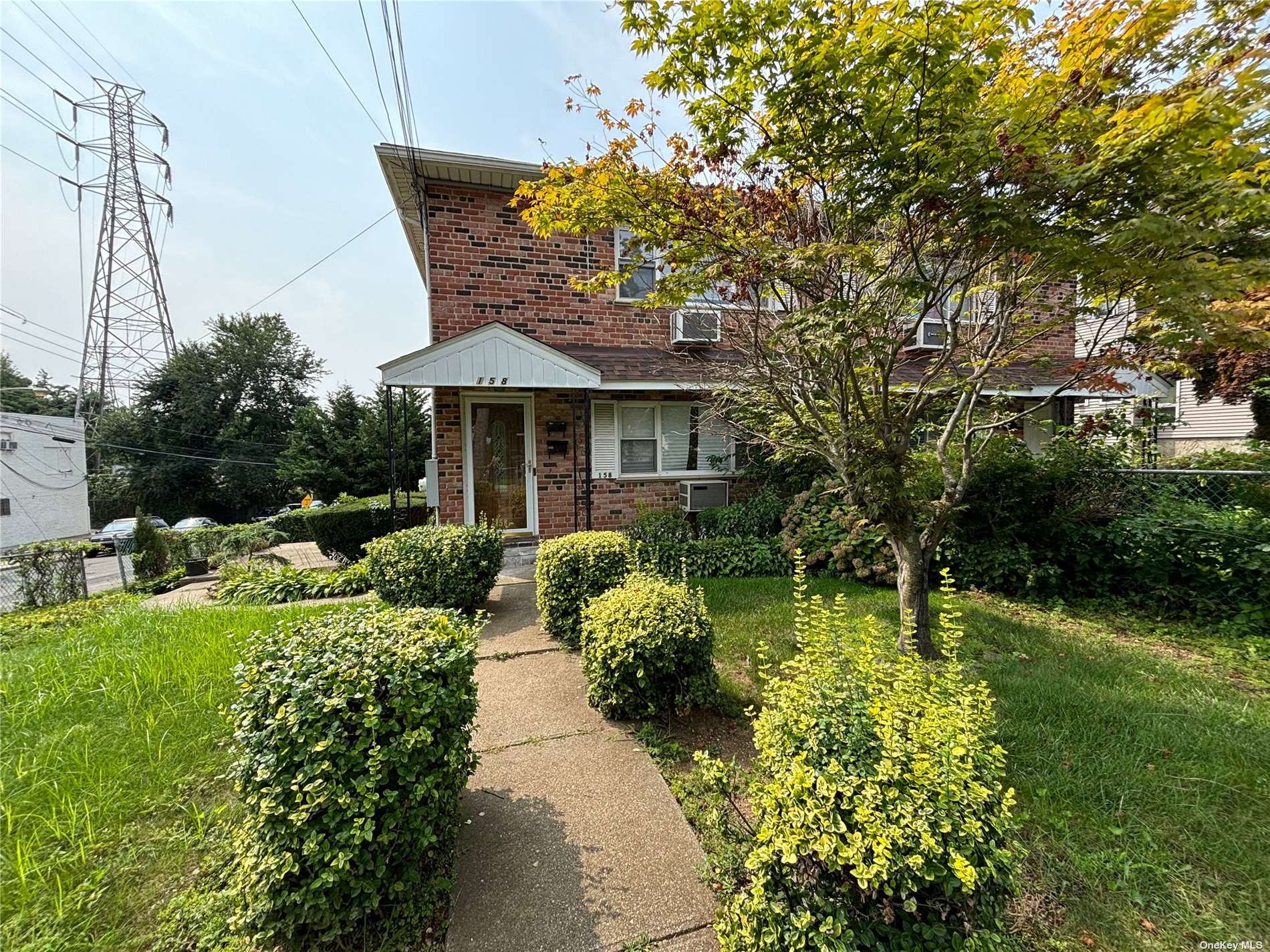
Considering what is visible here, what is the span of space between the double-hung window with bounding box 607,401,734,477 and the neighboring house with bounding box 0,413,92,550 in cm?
2287

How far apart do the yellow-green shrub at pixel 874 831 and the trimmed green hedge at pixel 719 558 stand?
4568 mm

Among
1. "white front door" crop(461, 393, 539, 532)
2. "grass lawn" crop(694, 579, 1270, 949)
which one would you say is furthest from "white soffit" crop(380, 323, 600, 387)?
"grass lawn" crop(694, 579, 1270, 949)

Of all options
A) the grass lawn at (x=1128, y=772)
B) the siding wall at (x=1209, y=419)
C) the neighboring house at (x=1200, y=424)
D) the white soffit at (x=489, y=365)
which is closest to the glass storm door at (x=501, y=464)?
the white soffit at (x=489, y=365)

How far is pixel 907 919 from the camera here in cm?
137

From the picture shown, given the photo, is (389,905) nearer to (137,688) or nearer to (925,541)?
(137,688)

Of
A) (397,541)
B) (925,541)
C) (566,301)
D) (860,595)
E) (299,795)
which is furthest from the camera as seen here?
(566,301)

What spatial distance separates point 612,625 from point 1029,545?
5.64 meters

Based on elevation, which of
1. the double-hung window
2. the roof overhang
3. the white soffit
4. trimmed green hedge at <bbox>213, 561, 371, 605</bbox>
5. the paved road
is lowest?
the paved road

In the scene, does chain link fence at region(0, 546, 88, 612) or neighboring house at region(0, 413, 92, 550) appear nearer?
chain link fence at region(0, 546, 88, 612)

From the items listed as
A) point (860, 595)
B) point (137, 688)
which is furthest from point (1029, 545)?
point (137, 688)

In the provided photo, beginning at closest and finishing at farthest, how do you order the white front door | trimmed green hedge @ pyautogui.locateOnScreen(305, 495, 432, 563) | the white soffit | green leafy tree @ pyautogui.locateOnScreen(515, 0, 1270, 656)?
green leafy tree @ pyautogui.locateOnScreen(515, 0, 1270, 656)
the white soffit
the white front door
trimmed green hedge @ pyautogui.locateOnScreen(305, 495, 432, 563)

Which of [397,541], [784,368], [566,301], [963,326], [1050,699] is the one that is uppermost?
[566,301]

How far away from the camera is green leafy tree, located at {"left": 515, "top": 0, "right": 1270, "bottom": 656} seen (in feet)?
7.70

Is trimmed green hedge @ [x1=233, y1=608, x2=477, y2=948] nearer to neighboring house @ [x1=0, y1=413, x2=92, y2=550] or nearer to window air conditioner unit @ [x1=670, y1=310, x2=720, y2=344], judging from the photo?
window air conditioner unit @ [x1=670, y1=310, x2=720, y2=344]
